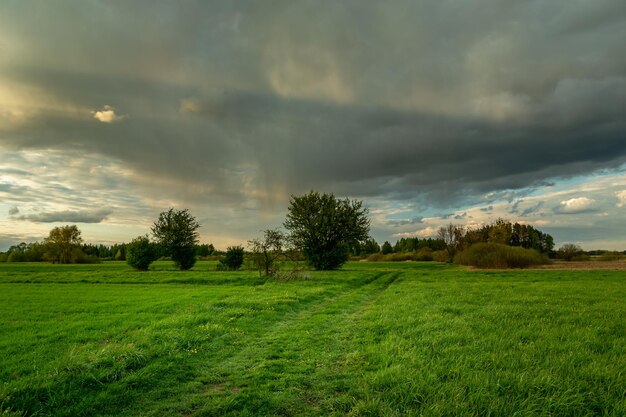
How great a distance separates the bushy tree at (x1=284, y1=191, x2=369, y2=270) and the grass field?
34.3 meters

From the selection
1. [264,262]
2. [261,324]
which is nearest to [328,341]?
[261,324]

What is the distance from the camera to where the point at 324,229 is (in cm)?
5112

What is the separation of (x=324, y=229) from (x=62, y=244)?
67.0m

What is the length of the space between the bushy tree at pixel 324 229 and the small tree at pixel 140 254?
20744mm

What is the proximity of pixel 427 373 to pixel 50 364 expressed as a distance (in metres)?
9.05

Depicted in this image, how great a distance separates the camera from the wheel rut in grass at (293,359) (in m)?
7.80

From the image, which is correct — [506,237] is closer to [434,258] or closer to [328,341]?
[434,258]

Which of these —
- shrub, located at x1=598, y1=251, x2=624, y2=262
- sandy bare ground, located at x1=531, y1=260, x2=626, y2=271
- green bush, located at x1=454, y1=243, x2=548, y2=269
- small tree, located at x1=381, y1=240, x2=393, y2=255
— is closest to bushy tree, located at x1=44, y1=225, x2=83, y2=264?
green bush, located at x1=454, y1=243, x2=548, y2=269

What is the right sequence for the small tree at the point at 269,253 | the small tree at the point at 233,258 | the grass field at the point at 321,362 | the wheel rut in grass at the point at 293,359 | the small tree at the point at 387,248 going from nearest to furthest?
the grass field at the point at 321,362
the wheel rut in grass at the point at 293,359
the small tree at the point at 269,253
the small tree at the point at 233,258
the small tree at the point at 387,248

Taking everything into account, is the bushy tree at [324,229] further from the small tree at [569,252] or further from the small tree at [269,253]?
the small tree at [569,252]

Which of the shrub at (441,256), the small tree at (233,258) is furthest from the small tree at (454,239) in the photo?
the small tree at (233,258)

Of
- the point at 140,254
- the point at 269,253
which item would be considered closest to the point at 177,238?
the point at 140,254

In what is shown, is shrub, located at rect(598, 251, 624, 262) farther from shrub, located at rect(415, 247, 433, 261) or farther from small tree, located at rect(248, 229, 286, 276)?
small tree, located at rect(248, 229, 286, 276)

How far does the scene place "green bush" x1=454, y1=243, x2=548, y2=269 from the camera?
195 ft
